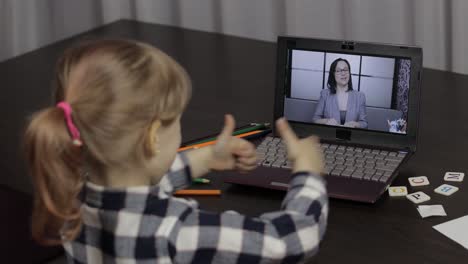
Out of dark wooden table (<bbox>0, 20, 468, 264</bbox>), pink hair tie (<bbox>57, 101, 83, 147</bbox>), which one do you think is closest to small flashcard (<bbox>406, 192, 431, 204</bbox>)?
dark wooden table (<bbox>0, 20, 468, 264</bbox>)

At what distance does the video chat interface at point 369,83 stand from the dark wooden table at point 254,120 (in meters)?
0.10

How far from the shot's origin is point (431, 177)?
5.05ft

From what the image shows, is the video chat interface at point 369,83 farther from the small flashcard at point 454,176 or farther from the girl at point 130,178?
the girl at point 130,178

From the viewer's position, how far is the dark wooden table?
4.48ft

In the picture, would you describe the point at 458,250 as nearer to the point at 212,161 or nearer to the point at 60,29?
the point at 212,161

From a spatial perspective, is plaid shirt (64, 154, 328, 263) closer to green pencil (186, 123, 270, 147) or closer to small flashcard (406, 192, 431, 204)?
small flashcard (406, 192, 431, 204)

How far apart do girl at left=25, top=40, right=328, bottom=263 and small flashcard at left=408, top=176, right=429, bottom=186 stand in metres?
0.38

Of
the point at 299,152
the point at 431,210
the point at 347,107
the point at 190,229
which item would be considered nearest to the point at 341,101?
the point at 347,107

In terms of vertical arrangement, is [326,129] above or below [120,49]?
below

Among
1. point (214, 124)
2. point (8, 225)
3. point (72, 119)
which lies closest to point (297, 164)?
point (72, 119)

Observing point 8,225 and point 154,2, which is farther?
point 154,2

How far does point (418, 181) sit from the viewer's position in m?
1.52

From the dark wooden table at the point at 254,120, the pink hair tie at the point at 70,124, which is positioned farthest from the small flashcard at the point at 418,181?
the pink hair tie at the point at 70,124

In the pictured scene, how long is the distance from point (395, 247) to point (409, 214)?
0.10 meters
